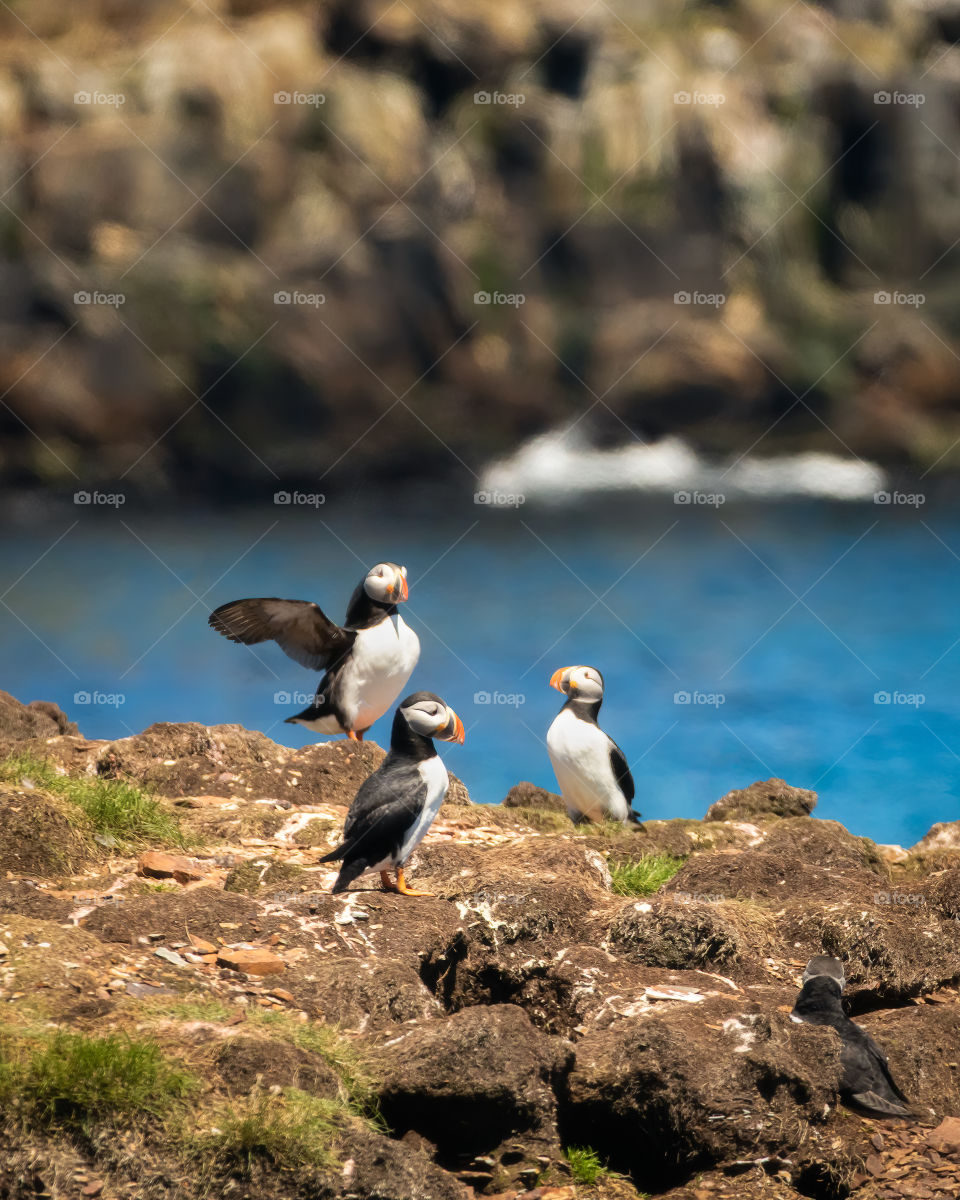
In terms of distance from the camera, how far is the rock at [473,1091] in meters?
4.92

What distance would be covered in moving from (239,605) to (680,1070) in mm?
6892

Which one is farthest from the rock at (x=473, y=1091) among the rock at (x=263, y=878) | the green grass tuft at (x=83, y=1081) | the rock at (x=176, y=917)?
the rock at (x=263, y=878)

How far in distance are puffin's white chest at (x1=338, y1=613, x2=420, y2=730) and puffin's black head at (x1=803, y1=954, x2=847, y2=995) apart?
20.1 ft

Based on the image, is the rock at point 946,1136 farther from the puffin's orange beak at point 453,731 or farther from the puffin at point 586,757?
the puffin at point 586,757

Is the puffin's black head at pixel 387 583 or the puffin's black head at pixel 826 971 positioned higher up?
the puffin's black head at pixel 387 583

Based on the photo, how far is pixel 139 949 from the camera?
594 centimetres

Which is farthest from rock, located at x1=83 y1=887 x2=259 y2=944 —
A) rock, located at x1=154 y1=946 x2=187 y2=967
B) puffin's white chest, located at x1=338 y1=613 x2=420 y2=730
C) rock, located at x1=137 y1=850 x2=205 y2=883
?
puffin's white chest, located at x1=338 y1=613 x2=420 y2=730

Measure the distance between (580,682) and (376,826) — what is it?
5672mm

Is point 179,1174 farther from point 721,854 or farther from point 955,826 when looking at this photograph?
point 955,826

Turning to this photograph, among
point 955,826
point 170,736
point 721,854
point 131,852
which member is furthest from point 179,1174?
point 955,826

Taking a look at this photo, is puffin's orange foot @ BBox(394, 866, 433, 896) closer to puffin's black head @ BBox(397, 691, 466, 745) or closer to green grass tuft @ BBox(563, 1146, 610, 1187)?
puffin's black head @ BBox(397, 691, 466, 745)

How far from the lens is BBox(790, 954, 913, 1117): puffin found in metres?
5.77

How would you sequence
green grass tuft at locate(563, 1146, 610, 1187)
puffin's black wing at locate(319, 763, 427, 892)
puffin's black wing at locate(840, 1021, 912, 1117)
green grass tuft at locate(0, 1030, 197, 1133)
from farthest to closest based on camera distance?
puffin's black wing at locate(319, 763, 427, 892) < puffin's black wing at locate(840, 1021, 912, 1117) < green grass tuft at locate(563, 1146, 610, 1187) < green grass tuft at locate(0, 1030, 197, 1133)

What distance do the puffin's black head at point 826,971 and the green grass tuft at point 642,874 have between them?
2193 mm
